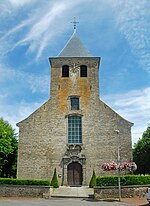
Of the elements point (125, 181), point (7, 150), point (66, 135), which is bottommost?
point (125, 181)

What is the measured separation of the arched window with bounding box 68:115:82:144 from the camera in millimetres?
25791

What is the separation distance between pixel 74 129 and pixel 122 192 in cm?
937

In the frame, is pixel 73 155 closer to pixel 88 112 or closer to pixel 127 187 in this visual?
pixel 88 112

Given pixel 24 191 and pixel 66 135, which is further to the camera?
pixel 66 135

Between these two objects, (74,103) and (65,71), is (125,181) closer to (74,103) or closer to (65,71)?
(74,103)

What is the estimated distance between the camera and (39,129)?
25.9 meters

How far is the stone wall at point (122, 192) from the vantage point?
17891 mm

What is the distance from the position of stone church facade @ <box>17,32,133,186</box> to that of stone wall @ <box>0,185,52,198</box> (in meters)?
5.03

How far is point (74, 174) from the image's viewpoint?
81.9 feet

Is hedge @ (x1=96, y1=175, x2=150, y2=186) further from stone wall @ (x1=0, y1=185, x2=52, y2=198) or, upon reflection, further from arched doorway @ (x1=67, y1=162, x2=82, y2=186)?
arched doorway @ (x1=67, y1=162, x2=82, y2=186)

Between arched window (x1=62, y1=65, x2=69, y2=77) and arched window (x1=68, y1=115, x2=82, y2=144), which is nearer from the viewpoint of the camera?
arched window (x1=68, y1=115, x2=82, y2=144)

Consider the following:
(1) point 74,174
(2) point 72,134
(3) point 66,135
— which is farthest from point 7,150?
(1) point 74,174

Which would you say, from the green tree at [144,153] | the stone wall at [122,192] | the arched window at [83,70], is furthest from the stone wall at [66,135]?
the green tree at [144,153]

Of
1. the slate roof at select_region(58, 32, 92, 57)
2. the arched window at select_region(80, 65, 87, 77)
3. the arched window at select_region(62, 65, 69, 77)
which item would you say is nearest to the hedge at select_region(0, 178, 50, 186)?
the arched window at select_region(62, 65, 69, 77)
